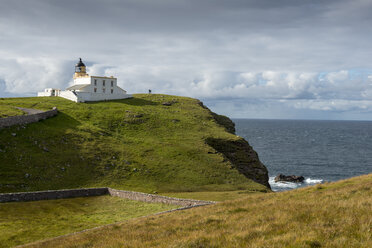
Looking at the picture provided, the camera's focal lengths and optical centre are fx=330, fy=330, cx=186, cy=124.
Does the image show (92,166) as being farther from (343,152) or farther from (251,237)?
(343,152)

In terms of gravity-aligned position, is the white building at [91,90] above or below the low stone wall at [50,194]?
above

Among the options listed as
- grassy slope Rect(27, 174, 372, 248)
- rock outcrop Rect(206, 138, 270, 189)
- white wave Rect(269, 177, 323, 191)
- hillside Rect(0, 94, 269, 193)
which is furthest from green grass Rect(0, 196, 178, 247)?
white wave Rect(269, 177, 323, 191)

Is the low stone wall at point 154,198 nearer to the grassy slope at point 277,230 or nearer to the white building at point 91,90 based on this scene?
the grassy slope at point 277,230

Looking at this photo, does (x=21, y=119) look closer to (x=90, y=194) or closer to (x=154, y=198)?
(x=90, y=194)

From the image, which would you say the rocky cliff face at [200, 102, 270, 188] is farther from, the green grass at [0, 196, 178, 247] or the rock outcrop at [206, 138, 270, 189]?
the green grass at [0, 196, 178, 247]

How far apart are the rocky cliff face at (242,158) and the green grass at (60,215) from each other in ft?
101

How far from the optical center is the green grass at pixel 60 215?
96.8ft

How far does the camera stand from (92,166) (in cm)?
5644

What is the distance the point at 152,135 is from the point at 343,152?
97.9 meters

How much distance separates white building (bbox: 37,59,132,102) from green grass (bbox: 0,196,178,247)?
58.9 metres

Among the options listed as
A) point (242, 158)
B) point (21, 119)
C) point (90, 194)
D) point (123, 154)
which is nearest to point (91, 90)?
point (21, 119)

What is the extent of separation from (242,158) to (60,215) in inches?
1686

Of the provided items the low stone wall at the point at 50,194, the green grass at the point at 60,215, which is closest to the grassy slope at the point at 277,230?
the green grass at the point at 60,215

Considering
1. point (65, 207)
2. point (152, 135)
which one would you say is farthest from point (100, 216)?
point (152, 135)
